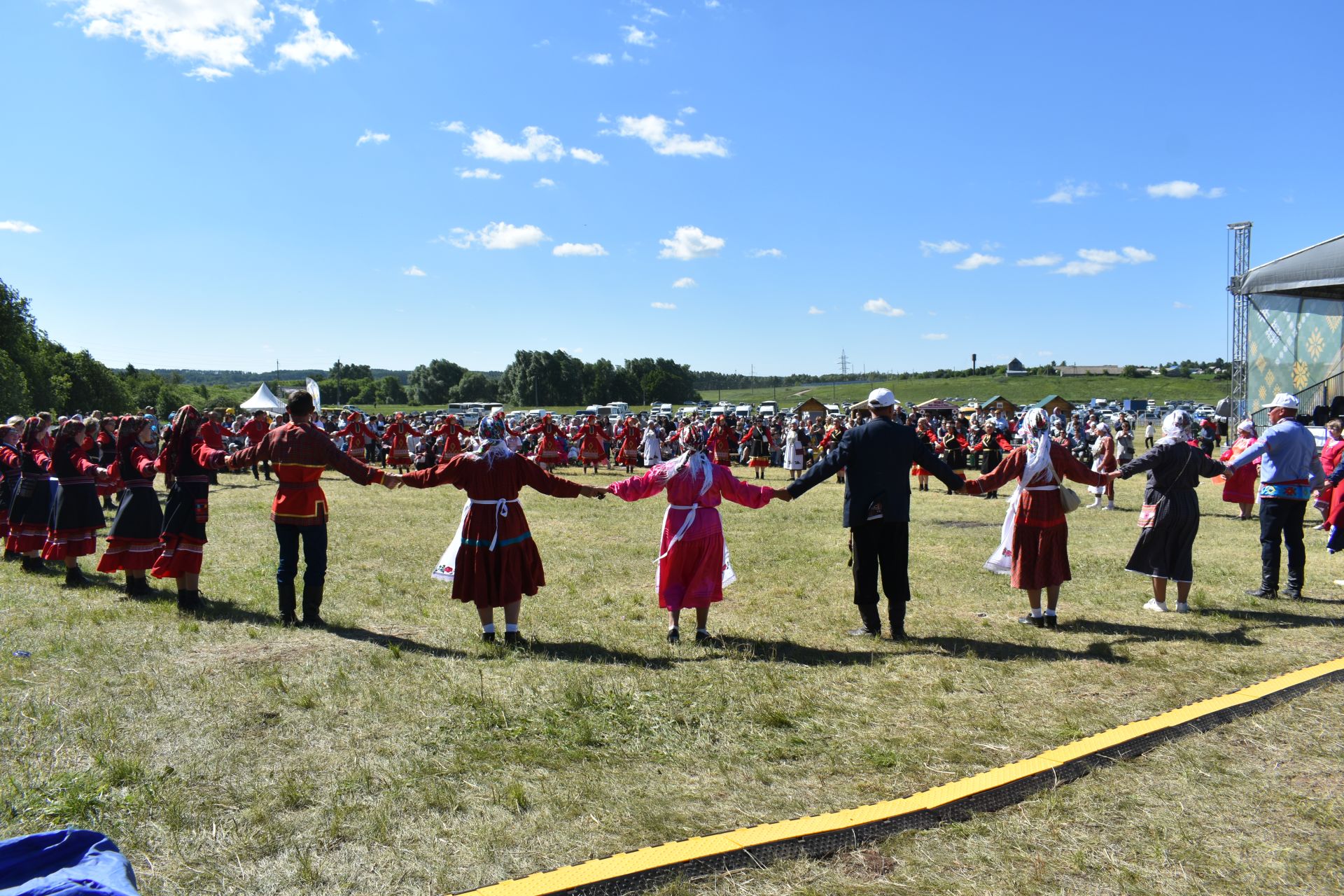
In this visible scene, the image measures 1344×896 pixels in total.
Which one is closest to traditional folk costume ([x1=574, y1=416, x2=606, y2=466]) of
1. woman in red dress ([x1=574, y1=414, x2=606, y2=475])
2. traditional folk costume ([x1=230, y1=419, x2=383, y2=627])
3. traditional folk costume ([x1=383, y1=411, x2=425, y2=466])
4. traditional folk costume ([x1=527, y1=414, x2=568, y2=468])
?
woman in red dress ([x1=574, y1=414, x2=606, y2=475])

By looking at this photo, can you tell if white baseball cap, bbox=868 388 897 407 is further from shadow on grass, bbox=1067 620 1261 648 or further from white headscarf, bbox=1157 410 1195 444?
white headscarf, bbox=1157 410 1195 444

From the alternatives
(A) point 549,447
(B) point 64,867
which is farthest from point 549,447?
(B) point 64,867

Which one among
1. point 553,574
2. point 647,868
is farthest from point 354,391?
point 647,868

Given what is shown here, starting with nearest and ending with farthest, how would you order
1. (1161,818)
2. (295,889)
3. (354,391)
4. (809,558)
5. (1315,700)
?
(295,889)
(1161,818)
(1315,700)
(809,558)
(354,391)

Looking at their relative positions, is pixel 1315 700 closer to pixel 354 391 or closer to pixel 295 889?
pixel 295 889

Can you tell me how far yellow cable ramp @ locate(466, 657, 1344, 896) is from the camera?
3.44m

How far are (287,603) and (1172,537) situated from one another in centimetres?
820

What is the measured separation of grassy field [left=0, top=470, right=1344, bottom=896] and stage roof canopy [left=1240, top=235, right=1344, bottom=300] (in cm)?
2292

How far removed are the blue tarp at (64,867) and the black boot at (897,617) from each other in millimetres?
5930

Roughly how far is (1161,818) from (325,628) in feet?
21.2

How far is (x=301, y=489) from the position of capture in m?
7.38

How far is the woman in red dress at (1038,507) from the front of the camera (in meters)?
7.50

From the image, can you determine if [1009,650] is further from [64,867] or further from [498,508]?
[64,867]

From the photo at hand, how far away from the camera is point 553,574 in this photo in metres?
10.4
